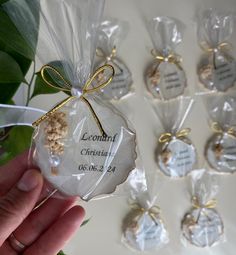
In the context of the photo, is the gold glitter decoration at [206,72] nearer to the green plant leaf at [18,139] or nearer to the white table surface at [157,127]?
the white table surface at [157,127]

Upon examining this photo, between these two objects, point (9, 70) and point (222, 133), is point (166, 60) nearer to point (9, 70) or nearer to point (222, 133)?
point (222, 133)

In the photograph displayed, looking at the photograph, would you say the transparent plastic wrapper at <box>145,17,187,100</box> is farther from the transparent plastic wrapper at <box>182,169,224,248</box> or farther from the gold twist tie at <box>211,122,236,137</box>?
the transparent plastic wrapper at <box>182,169,224,248</box>

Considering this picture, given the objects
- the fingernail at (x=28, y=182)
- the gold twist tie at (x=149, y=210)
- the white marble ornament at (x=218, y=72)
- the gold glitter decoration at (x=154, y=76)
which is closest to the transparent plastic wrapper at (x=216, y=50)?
the white marble ornament at (x=218, y=72)

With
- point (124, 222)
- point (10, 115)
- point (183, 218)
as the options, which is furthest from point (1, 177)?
point (183, 218)

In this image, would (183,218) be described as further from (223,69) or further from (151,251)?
(223,69)

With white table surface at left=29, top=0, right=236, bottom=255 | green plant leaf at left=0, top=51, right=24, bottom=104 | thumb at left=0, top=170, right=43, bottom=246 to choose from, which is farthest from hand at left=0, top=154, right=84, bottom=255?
white table surface at left=29, top=0, right=236, bottom=255

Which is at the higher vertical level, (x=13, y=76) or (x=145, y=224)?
(x=13, y=76)

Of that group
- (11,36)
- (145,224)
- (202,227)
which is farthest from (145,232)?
(11,36)
